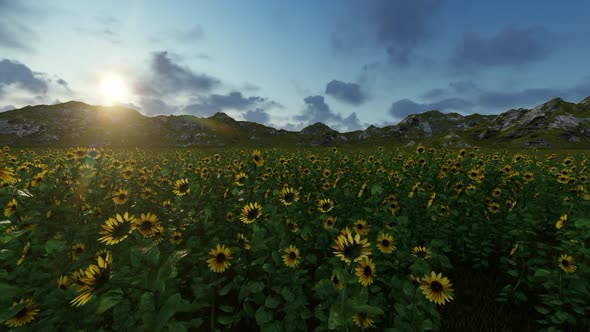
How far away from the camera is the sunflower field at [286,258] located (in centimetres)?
243

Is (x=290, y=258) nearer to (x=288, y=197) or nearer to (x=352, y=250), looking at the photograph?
(x=352, y=250)

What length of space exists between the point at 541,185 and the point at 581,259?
298cm

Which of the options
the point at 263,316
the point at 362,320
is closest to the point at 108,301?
the point at 263,316

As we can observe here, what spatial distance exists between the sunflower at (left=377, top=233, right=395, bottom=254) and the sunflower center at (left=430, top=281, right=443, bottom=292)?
0.82 metres

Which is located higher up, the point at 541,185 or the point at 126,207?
the point at 541,185

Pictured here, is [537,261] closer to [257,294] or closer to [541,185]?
[541,185]

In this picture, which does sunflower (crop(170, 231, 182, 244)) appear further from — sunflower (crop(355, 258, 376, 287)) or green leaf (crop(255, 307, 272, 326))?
sunflower (crop(355, 258, 376, 287))

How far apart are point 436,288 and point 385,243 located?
3.21 feet

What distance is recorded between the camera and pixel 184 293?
430 centimetres

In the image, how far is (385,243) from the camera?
400 centimetres

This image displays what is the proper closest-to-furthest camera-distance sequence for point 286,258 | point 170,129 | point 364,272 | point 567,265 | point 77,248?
point 364,272 < point 286,258 < point 567,265 < point 77,248 < point 170,129

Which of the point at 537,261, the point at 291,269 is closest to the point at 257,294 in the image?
the point at 291,269

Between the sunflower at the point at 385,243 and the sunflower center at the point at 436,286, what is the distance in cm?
82

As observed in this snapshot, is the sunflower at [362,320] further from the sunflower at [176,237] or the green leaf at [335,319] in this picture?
the sunflower at [176,237]
